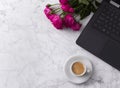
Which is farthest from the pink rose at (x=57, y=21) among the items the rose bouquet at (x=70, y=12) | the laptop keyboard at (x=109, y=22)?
the laptop keyboard at (x=109, y=22)

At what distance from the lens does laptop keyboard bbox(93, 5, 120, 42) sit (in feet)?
2.87

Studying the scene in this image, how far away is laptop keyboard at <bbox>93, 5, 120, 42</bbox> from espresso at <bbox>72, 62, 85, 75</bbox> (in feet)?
0.44

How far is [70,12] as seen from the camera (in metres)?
0.91

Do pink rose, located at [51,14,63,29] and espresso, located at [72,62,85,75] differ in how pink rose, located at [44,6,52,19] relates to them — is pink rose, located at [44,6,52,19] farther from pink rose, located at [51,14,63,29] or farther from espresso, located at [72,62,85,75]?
espresso, located at [72,62,85,75]

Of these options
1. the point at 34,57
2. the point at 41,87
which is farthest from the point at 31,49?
the point at 41,87

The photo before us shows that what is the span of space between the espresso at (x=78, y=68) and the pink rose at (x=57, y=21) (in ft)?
0.45

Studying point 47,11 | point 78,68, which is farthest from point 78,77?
point 47,11

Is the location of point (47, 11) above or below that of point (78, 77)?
above

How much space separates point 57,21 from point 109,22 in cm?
17

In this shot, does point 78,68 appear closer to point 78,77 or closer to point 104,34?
point 78,77

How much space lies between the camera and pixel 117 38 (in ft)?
2.86

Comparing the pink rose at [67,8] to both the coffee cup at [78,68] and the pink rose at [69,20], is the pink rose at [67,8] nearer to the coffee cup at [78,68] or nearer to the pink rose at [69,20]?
the pink rose at [69,20]

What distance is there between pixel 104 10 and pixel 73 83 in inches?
10.1

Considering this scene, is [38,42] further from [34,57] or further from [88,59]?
[88,59]
